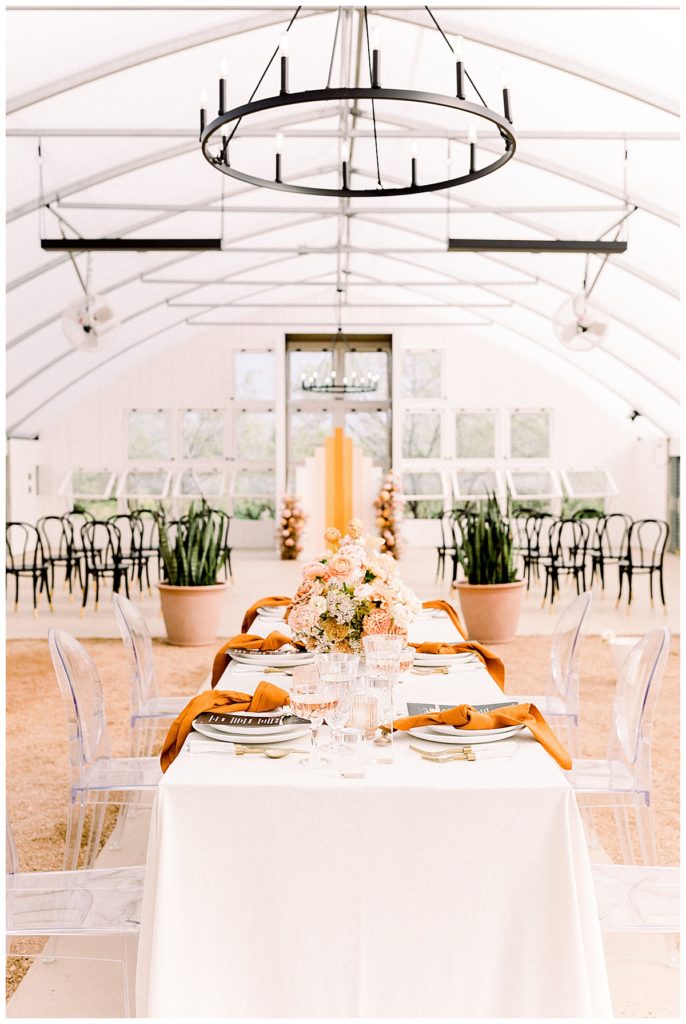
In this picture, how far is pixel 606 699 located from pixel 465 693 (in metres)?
2.99

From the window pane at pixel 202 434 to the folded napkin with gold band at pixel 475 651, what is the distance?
12.0 m

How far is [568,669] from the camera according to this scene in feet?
12.0

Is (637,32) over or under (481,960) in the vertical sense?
over

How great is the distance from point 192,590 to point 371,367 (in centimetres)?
900

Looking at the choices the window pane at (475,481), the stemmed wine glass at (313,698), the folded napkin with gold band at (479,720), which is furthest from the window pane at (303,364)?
the stemmed wine glass at (313,698)

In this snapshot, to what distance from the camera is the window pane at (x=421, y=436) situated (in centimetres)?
1505

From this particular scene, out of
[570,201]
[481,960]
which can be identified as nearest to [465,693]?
[481,960]

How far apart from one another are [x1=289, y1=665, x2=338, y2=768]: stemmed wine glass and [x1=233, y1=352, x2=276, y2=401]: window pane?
1321 cm

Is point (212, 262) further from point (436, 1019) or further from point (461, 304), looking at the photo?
point (436, 1019)

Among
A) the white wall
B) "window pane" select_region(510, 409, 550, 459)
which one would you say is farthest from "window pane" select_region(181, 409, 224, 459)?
"window pane" select_region(510, 409, 550, 459)

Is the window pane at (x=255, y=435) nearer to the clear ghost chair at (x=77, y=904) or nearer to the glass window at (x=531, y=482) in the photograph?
the glass window at (x=531, y=482)

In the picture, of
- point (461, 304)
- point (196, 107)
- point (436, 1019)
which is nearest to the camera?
point (436, 1019)

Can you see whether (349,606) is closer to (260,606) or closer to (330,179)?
(260,606)

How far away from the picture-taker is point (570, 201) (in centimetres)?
877
